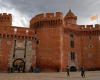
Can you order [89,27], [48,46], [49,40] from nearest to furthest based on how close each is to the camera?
1. [48,46]
2. [49,40]
3. [89,27]

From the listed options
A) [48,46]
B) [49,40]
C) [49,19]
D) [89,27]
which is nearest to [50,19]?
[49,19]

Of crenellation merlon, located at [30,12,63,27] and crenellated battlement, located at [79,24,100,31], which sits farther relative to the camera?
crenellated battlement, located at [79,24,100,31]

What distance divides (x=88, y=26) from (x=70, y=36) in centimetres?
612

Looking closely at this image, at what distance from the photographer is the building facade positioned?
25.3 m

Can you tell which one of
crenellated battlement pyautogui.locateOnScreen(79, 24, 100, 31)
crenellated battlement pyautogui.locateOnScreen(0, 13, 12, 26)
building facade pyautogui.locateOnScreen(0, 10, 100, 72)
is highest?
crenellated battlement pyautogui.locateOnScreen(0, 13, 12, 26)

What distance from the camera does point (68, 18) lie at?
37625 mm

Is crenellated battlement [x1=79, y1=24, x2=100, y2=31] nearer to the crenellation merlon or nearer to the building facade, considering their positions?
the building facade

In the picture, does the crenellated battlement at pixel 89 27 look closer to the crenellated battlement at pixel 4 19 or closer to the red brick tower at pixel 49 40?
the red brick tower at pixel 49 40

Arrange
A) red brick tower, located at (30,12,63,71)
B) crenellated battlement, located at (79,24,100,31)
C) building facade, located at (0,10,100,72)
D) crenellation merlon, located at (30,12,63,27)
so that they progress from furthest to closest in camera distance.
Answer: crenellated battlement, located at (79,24,100,31) → crenellation merlon, located at (30,12,63,27) → red brick tower, located at (30,12,63,71) → building facade, located at (0,10,100,72)

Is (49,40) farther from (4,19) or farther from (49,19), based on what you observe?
(4,19)

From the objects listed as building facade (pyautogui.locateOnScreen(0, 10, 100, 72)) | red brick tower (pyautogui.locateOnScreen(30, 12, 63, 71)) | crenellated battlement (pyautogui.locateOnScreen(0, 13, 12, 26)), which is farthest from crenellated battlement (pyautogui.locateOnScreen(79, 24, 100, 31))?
crenellated battlement (pyautogui.locateOnScreen(0, 13, 12, 26))

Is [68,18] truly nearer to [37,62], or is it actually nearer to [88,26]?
[88,26]

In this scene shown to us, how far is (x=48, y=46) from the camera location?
1043 inches

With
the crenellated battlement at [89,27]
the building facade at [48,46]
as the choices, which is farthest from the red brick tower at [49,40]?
the crenellated battlement at [89,27]
